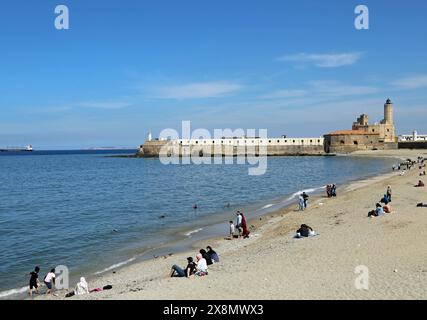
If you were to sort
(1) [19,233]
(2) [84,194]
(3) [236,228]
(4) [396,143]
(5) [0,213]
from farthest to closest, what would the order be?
(4) [396,143] → (2) [84,194] → (5) [0,213] → (1) [19,233] → (3) [236,228]

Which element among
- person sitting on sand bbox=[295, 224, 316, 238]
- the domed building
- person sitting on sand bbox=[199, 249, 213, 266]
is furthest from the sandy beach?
the domed building

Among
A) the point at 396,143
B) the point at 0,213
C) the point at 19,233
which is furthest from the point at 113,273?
the point at 396,143

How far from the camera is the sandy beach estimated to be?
1026 cm

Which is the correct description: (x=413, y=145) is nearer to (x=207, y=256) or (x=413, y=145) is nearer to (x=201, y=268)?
(x=207, y=256)

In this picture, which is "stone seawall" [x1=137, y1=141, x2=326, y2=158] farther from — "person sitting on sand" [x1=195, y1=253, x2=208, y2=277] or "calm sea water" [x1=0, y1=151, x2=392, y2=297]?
"person sitting on sand" [x1=195, y1=253, x2=208, y2=277]

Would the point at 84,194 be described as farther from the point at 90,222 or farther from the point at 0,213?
the point at 90,222

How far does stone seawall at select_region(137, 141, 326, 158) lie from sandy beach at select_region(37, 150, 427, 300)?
324 ft

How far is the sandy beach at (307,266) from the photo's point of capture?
404 inches

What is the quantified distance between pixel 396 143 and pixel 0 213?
103 m

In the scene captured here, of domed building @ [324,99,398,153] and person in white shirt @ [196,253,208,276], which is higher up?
domed building @ [324,99,398,153]

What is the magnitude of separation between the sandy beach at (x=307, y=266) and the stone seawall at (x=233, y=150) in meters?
98.8

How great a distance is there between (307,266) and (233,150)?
352ft
